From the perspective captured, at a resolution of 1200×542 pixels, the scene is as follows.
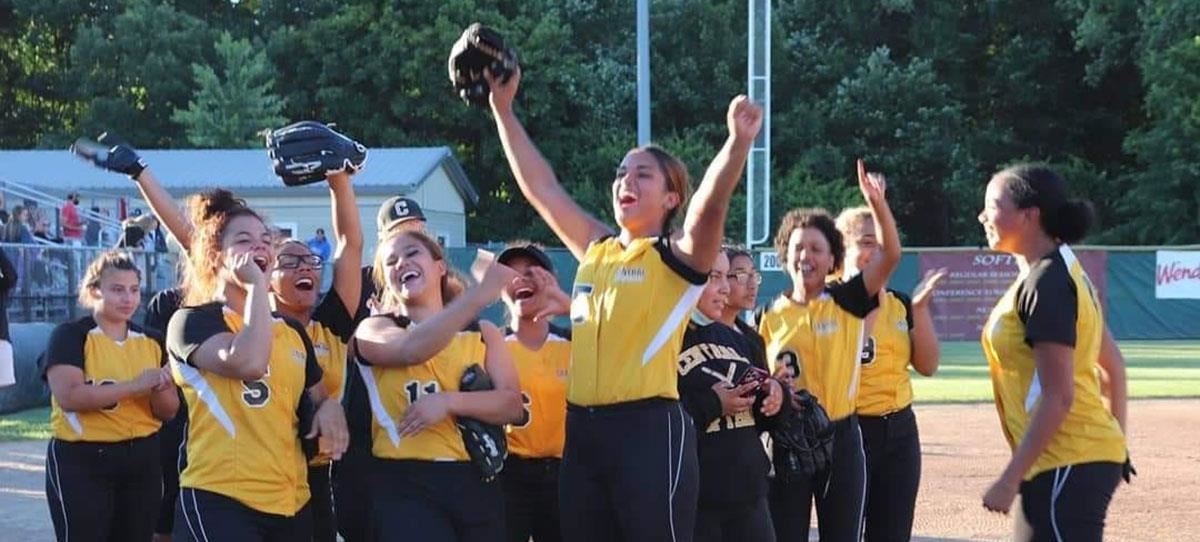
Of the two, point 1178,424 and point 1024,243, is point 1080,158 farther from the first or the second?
point 1024,243

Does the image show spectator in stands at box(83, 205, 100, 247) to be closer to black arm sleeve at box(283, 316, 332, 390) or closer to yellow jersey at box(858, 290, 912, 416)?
yellow jersey at box(858, 290, 912, 416)

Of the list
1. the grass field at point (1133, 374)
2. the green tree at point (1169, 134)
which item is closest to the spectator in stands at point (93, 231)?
the grass field at point (1133, 374)

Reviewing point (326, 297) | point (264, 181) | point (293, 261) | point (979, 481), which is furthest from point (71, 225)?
point (326, 297)

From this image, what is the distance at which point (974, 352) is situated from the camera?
2703 cm

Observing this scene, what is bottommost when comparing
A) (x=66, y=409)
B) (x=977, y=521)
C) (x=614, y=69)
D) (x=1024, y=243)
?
(x=977, y=521)

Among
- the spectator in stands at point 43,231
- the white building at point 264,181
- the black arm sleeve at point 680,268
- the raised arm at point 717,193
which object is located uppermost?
the white building at point 264,181

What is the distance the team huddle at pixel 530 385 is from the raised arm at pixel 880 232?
0.05 feet

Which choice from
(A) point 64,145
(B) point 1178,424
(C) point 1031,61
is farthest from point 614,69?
(B) point 1178,424

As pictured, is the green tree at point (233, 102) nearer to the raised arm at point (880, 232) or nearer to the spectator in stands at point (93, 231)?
the spectator in stands at point (93, 231)

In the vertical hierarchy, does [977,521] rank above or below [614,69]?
below

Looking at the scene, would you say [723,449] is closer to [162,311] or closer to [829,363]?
[829,363]

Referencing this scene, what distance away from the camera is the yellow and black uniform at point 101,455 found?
6.12 meters

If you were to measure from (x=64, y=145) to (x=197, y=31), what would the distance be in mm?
6050

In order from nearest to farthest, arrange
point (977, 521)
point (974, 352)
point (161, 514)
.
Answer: point (161, 514) → point (977, 521) → point (974, 352)
